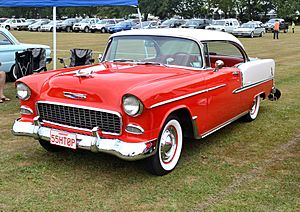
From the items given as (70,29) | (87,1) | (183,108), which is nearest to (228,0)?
(70,29)

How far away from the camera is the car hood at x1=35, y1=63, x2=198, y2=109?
13.4 ft

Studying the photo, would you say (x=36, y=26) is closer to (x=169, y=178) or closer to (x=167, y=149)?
(x=167, y=149)

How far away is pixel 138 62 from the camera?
5.27m

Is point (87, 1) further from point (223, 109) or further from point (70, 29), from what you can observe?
point (70, 29)

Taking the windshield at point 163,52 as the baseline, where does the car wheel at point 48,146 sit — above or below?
below

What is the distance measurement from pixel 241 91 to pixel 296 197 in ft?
7.14

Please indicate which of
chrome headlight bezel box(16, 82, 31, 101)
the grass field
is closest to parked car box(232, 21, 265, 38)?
the grass field

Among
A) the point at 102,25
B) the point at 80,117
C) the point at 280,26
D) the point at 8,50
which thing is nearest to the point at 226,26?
the point at 280,26

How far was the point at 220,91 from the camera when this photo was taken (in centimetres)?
520

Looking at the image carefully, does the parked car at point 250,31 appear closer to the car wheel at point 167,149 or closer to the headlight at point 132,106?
the car wheel at point 167,149

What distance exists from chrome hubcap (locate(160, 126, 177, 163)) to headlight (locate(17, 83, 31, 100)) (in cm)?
161

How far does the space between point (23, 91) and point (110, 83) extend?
1.13m

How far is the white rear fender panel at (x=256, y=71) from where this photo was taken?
5.98 m

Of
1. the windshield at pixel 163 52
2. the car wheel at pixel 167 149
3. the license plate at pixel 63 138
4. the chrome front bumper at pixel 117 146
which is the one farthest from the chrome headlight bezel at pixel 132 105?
the windshield at pixel 163 52
